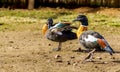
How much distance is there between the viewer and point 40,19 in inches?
675

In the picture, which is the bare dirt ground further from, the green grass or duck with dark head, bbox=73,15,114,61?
the green grass

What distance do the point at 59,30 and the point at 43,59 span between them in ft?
4.51

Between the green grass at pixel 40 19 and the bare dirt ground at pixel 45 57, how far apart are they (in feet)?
7.56

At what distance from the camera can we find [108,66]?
902 centimetres

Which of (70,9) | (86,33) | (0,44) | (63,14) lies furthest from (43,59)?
(70,9)

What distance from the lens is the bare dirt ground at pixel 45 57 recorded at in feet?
28.6

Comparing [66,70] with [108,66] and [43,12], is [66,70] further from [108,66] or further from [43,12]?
[43,12]

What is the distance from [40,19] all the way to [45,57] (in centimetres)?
741

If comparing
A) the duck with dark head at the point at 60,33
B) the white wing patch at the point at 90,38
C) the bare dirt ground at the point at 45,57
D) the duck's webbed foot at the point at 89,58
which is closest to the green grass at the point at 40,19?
the bare dirt ground at the point at 45,57

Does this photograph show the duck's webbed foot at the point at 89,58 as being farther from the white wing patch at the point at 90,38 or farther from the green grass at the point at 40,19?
the green grass at the point at 40,19

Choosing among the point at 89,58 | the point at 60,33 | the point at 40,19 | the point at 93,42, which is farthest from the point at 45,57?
the point at 40,19

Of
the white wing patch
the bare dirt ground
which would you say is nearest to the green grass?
the bare dirt ground

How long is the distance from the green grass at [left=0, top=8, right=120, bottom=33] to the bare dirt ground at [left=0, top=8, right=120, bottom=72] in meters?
2.31

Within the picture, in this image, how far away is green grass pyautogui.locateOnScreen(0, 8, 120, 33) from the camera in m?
15.1
